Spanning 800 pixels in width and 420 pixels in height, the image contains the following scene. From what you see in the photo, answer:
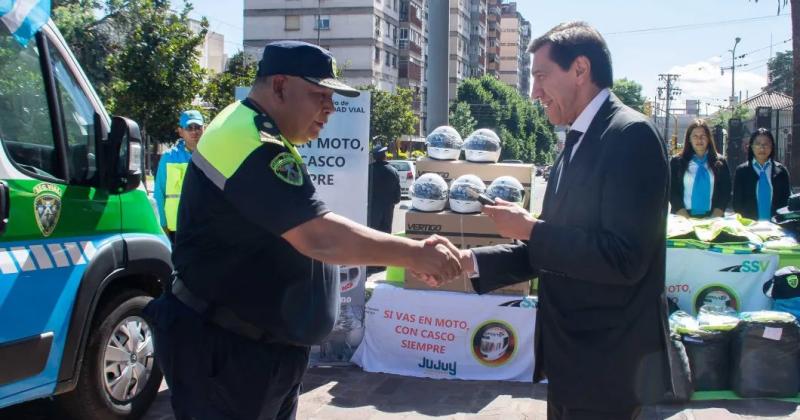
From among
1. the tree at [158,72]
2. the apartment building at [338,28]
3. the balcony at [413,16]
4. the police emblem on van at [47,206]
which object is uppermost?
the balcony at [413,16]

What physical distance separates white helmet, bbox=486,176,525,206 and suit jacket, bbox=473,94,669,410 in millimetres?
3181

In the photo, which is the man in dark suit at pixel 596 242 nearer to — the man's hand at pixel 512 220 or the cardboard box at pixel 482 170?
the man's hand at pixel 512 220

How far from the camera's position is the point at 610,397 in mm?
2320

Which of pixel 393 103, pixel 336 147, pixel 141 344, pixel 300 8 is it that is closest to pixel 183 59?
pixel 336 147

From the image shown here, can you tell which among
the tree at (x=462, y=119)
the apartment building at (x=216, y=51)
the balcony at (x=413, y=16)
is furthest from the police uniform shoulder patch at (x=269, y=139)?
the balcony at (x=413, y=16)

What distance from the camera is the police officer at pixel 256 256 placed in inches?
87.9

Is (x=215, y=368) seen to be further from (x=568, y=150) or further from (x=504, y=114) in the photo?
(x=504, y=114)

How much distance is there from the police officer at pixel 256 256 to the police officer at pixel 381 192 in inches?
334

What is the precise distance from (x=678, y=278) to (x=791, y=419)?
4.77 feet

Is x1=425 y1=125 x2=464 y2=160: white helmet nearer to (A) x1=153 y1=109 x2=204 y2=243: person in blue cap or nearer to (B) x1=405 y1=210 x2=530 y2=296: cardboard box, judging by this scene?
(B) x1=405 y1=210 x2=530 y2=296: cardboard box

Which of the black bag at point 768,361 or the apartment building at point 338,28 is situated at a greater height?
the apartment building at point 338,28

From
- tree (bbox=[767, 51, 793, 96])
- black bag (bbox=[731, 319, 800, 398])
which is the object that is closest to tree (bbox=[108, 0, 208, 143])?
black bag (bbox=[731, 319, 800, 398])

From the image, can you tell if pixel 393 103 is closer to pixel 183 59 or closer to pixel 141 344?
pixel 183 59

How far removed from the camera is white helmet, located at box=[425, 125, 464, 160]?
6.24 m
